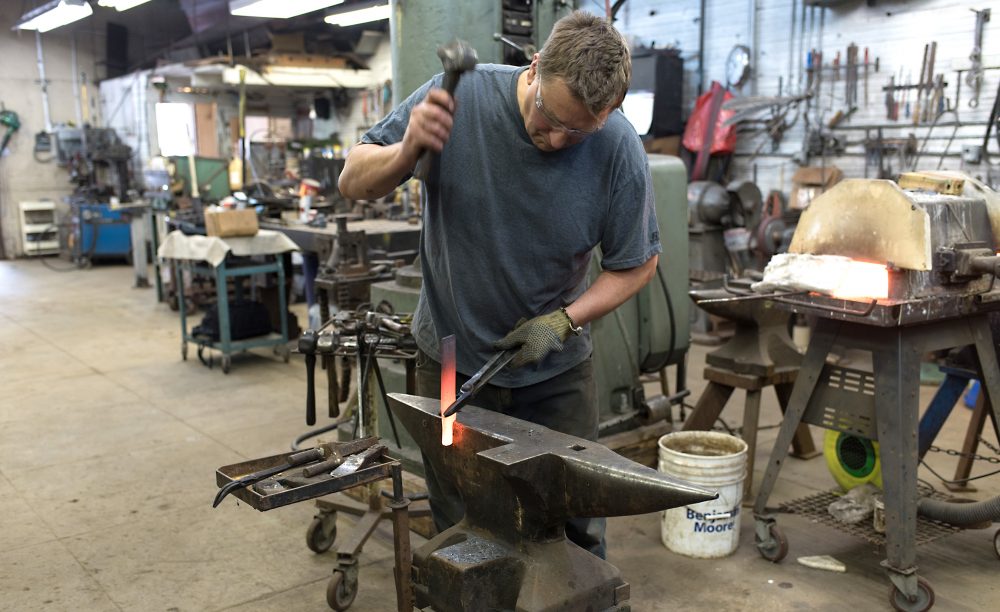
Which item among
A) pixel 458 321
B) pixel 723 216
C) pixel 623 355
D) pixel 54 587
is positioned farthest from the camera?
pixel 723 216

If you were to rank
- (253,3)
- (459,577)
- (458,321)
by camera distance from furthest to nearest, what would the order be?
(253,3) < (458,321) < (459,577)

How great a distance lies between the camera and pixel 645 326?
3150 millimetres

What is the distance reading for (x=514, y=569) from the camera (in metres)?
1.42

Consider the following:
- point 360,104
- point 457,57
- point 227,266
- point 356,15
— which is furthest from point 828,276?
point 360,104

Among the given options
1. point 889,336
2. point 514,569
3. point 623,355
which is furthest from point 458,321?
point 623,355

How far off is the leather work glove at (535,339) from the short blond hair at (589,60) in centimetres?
39

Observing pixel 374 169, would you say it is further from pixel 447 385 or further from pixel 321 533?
pixel 321 533

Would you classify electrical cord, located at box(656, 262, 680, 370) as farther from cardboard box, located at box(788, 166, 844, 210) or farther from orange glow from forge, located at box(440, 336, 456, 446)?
cardboard box, located at box(788, 166, 844, 210)

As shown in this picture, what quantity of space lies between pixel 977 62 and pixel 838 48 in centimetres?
87

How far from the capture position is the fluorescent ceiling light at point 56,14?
22.4 feet

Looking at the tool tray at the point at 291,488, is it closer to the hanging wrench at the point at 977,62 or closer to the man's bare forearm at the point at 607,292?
the man's bare forearm at the point at 607,292

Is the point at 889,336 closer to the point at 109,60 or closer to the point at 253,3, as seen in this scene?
the point at 253,3

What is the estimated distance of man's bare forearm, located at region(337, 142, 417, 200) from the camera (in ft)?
4.92

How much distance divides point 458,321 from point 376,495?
3.38 ft
